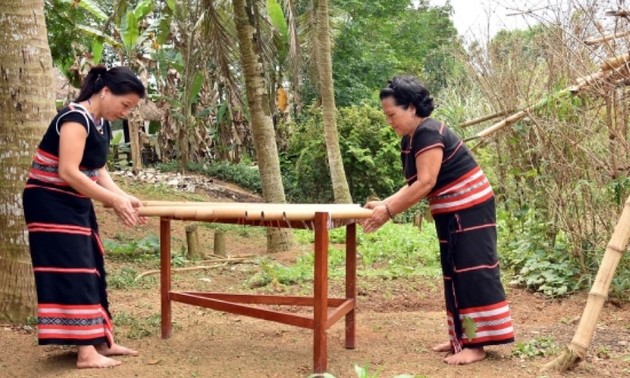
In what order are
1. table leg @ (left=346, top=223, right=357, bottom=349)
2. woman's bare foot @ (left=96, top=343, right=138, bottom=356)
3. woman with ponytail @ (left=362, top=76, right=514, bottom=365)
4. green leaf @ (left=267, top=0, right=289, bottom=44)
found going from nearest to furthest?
woman with ponytail @ (left=362, top=76, right=514, bottom=365), woman's bare foot @ (left=96, top=343, right=138, bottom=356), table leg @ (left=346, top=223, right=357, bottom=349), green leaf @ (left=267, top=0, right=289, bottom=44)

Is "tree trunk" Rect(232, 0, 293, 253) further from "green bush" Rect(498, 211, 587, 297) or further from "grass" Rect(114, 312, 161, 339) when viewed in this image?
"grass" Rect(114, 312, 161, 339)

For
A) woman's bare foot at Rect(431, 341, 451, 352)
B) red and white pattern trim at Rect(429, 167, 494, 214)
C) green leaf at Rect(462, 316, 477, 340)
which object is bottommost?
woman's bare foot at Rect(431, 341, 451, 352)

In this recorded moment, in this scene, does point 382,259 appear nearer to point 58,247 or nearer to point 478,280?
point 478,280

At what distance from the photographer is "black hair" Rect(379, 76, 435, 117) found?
3.96 m

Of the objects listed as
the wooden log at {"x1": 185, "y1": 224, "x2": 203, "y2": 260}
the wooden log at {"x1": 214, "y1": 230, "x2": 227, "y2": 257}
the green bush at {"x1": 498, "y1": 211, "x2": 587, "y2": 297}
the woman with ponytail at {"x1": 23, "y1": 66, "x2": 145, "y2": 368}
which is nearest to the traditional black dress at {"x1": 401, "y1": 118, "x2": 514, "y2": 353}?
the woman with ponytail at {"x1": 23, "y1": 66, "x2": 145, "y2": 368}

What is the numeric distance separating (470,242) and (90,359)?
7.24 feet

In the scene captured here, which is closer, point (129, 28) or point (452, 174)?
point (452, 174)

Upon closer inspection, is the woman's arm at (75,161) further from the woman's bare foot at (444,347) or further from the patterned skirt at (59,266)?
the woman's bare foot at (444,347)

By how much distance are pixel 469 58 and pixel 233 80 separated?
3.68 meters

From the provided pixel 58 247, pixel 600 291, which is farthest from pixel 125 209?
pixel 600 291

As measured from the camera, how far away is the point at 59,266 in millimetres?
3834

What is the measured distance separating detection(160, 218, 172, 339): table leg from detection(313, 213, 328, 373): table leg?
116 centimetres

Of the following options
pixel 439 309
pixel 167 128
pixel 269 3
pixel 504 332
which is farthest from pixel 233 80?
pixel 167 128

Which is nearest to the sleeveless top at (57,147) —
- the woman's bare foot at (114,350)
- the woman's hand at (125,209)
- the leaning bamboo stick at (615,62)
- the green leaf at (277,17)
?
the woman's hand at (125,209)
